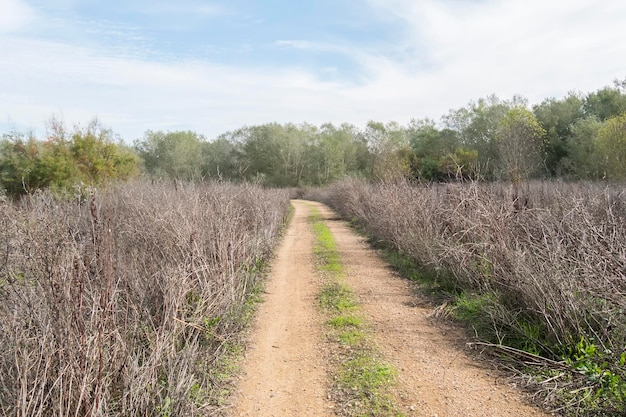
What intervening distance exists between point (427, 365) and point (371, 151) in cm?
4539

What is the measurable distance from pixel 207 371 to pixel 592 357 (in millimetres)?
4026

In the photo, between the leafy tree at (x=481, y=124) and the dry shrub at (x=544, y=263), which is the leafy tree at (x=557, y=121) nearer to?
the leafy tree at (x=481, y=124)

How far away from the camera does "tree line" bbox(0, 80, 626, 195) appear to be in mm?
20203

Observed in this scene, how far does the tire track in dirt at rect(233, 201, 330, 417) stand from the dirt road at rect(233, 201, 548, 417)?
10mm

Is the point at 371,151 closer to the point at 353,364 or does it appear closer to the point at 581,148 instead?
the point at 581,148

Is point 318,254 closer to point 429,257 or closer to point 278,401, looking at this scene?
point 429,257

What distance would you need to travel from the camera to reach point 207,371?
4852mm

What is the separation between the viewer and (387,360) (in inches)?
212

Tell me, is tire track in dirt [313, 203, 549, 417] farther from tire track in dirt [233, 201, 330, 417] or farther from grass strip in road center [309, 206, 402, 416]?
tire track in dirt [233, 201, 330, 417]

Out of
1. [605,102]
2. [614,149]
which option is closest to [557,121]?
[605,102]

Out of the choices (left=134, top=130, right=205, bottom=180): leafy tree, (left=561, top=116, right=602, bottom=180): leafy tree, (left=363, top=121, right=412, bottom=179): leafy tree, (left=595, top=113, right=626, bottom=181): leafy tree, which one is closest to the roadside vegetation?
(left=363, top=121, right=412, bottom=179): leafy tree

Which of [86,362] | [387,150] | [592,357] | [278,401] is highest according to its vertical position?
[387,150]

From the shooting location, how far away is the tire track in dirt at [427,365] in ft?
14.0

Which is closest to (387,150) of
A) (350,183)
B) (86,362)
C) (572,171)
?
(350,183)
